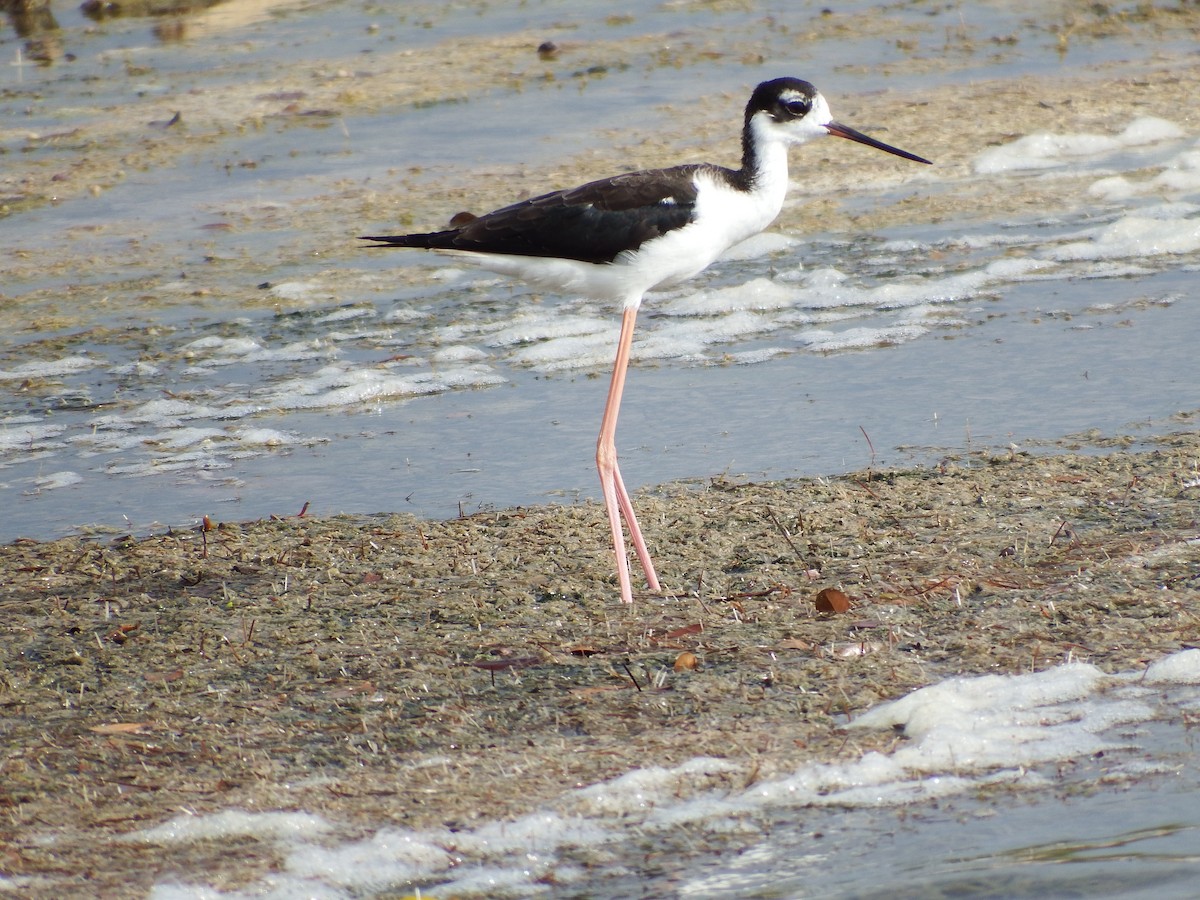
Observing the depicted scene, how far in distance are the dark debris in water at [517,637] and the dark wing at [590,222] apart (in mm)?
926

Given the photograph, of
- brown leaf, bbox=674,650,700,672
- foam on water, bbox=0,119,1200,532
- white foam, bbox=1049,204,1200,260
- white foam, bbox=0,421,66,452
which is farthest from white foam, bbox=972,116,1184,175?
brown leaf, bbox=674,650,700,672

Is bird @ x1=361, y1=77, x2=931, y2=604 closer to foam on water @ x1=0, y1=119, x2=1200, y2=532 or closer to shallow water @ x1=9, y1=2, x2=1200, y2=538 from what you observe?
shallow water @ x1=9, y1=2, x2=1200, y2=538

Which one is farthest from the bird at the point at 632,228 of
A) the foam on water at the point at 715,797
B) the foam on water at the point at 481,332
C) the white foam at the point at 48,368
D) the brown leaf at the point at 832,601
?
the white foam at the point at 48,368

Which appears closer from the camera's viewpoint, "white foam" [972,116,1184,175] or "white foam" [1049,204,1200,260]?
"white foam" [1049,204,1200,260]

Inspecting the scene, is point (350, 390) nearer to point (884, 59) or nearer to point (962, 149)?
point (962, 149)

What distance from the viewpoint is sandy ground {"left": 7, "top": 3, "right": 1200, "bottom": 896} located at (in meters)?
3.70

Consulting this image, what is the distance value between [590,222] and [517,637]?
152cm

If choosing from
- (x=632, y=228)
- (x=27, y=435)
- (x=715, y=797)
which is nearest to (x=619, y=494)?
(x=632, y=228)

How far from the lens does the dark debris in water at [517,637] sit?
12.2ft

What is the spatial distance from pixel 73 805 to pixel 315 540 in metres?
1.92

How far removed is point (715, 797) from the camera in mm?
3520

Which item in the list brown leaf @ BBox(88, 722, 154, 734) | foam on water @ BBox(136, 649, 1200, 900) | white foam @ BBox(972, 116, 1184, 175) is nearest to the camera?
foam on water @ BBox(136, 649, 1200, 900)

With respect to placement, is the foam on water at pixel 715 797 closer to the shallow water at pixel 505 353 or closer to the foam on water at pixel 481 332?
the shallow water at pixel 505 353

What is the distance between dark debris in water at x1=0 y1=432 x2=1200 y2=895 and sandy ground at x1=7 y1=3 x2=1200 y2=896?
1 cm
